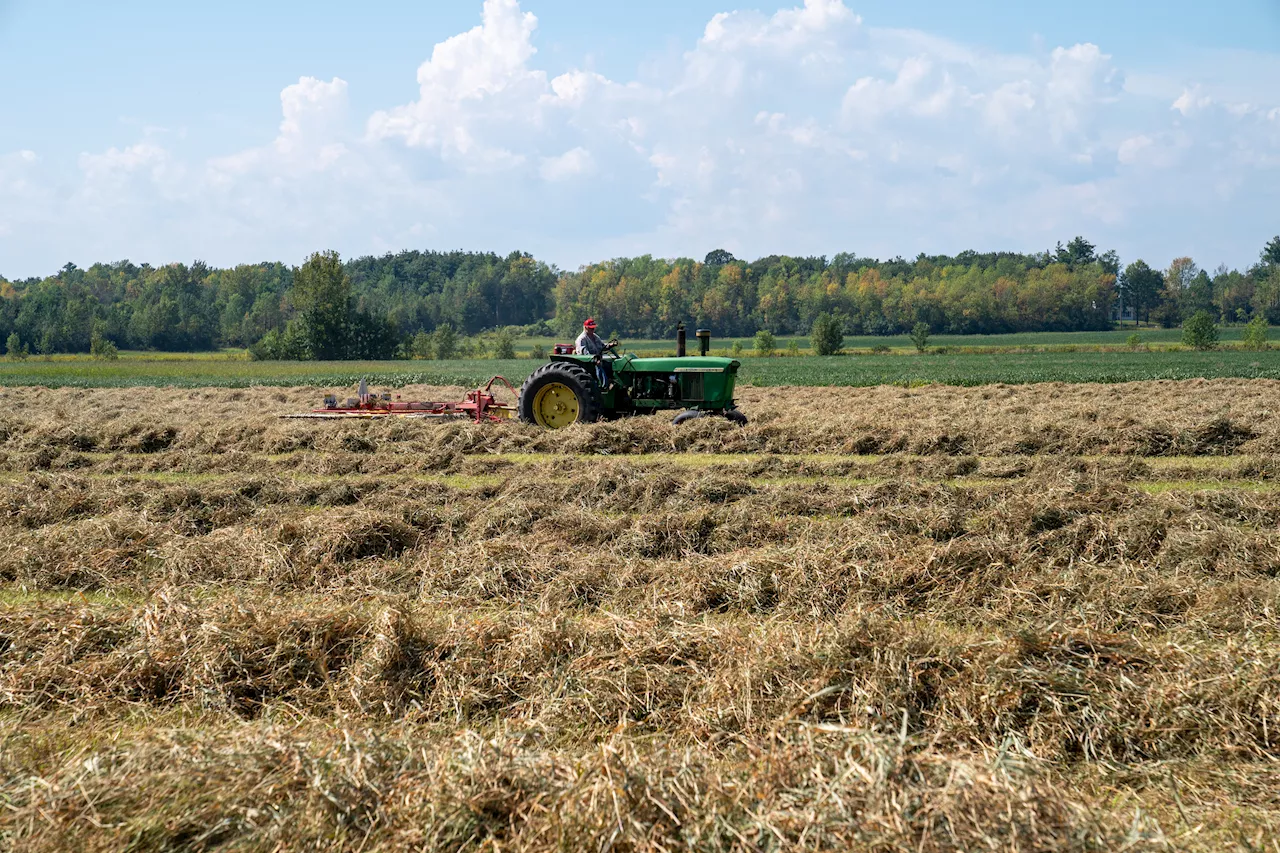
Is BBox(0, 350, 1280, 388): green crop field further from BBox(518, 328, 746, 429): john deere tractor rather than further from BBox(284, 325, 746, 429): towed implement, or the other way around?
BBox(518, 328, 746, 429): john deere tractor

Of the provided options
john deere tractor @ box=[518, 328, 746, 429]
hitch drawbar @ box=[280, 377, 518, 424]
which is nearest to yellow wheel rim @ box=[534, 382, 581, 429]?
john deere tractor @ box=[518, 328, 746, 429]

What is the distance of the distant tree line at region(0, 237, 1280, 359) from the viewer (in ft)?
305

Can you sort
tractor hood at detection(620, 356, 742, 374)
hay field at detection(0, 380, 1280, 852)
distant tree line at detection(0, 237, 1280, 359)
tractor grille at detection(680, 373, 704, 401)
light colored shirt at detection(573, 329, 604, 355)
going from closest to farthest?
hay field at detection(0, 380, 1280, 852), tractor hood at detection(620, 356, 742, 374), tractor grille at detection(680, 373, 704, 401), light colored shirt at detection(573, 329, 604, 355), distant tree line at detection(0, 237, 1280, 359)

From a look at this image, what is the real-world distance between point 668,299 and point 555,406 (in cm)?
9248

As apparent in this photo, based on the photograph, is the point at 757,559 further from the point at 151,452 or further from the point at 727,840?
the point at 151,452

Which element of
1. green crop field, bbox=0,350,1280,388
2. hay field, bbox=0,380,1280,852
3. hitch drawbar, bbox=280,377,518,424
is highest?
hitch drawbar, bbox=280,377,518,424

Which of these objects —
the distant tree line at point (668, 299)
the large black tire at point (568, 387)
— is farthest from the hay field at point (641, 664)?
the distant tree line at point (668, 299)

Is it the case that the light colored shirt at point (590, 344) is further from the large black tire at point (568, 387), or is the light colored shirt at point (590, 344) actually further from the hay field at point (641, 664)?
the hay field at point (641, 664)

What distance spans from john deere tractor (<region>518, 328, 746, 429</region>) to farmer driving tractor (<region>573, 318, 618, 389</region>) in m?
0.07

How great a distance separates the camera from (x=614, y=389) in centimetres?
1489

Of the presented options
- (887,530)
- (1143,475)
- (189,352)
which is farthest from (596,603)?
(189,352)

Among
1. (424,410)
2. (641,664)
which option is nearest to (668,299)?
(424,410)

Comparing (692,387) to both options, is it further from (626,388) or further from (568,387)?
(568,387)

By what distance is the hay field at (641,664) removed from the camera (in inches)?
121
